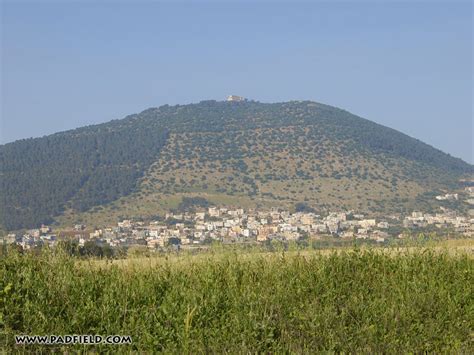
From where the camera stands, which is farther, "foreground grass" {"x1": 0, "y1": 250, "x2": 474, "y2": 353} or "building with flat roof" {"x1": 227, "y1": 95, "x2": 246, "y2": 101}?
"building with flat roof" {"x1": 227, "y1": 95, "x2": 246, "y2": 101}

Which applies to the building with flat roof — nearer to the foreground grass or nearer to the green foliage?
the green foliage

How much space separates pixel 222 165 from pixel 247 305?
10387cm

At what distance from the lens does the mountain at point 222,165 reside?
87.3 meters

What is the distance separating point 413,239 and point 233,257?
10.4 ft

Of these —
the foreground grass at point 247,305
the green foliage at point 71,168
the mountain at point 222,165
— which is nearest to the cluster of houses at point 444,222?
the foreground grass at point 247,305

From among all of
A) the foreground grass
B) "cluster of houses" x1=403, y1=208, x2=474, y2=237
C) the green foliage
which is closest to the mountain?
the green foliage

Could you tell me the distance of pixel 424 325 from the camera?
7.99 meters

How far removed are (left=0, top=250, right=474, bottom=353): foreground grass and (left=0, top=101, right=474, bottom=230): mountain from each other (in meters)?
59.7

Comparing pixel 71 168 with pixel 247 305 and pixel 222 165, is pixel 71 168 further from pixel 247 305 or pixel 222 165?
pixel 247 305

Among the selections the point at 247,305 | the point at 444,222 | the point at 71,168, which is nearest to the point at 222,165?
the point at 71,168

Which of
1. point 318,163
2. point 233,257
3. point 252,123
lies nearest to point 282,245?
point 233,257

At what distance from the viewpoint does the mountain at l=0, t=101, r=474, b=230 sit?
87312mm

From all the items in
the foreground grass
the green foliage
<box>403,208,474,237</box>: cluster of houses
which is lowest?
<box>403,208,474,237</box>: cluster of houses

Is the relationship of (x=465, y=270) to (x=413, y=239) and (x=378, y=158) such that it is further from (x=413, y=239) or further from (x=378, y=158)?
(x=378, y=158)
